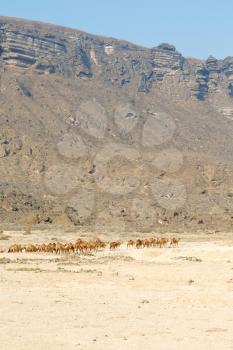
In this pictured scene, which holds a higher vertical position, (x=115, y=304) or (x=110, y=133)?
(x=115, y=304)

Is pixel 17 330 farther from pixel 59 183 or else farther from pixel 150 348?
pixel 59 183

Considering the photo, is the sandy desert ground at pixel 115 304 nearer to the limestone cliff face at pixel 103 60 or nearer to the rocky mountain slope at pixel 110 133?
the rocky mountain slope at pixel 110 133

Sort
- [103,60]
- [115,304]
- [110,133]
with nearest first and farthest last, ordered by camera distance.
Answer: [115,304] → [110,133] → [103,60]

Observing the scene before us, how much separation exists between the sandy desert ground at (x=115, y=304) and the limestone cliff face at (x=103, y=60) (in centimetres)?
9502

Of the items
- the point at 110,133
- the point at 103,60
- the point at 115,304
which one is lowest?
the point at 110,133

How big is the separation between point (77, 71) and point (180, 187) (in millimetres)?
53041

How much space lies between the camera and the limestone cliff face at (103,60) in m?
124

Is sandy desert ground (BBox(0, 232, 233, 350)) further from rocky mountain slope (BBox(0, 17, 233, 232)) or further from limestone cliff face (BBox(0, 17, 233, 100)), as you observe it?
limestone cliff face (BBox(0, 17, 233, 100))

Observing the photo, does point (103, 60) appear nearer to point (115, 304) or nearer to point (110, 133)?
point (110, 133)

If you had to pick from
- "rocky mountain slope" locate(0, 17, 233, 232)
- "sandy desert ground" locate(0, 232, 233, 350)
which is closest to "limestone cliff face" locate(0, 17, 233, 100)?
"rocky mountain slope" locate(0, 17, 233, 232)

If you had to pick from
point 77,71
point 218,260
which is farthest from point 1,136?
point 218,260

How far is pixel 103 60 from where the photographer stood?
13925 cm

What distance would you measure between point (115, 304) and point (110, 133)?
3543 inches

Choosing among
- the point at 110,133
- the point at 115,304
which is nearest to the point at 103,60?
the point at 110,133
